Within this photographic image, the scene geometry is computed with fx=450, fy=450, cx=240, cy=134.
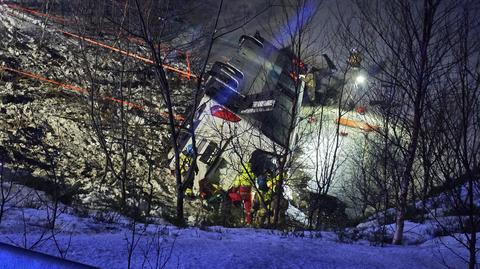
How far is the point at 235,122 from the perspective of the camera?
38.4 ft

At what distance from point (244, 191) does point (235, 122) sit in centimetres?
181

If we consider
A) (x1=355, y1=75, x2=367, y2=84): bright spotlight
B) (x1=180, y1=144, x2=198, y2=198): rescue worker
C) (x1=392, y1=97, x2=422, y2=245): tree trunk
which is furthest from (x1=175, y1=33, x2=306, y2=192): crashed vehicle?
(x1=392, y1=97, x2=422, y2=245): tree trunk

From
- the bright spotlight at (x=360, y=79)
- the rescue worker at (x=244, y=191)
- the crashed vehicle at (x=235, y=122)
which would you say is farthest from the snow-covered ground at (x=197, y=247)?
the bright spotlight at (x=360, y=79)

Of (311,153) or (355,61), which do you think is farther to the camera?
(311,153)

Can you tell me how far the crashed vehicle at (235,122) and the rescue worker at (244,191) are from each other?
220 mm

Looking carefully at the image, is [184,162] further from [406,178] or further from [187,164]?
[406,178]

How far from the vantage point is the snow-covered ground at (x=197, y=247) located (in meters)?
4.40

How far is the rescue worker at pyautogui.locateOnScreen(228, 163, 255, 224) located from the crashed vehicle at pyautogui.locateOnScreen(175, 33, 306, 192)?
0.72 ft

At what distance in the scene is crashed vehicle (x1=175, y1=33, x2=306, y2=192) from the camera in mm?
11680

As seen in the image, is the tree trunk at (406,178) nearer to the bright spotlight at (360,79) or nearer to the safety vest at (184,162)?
the bright spotlight at (360,79)

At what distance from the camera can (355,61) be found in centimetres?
1036

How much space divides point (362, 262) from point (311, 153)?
7874mm

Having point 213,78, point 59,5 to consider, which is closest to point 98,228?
point 213,78

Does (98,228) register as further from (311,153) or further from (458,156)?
(311,153)
